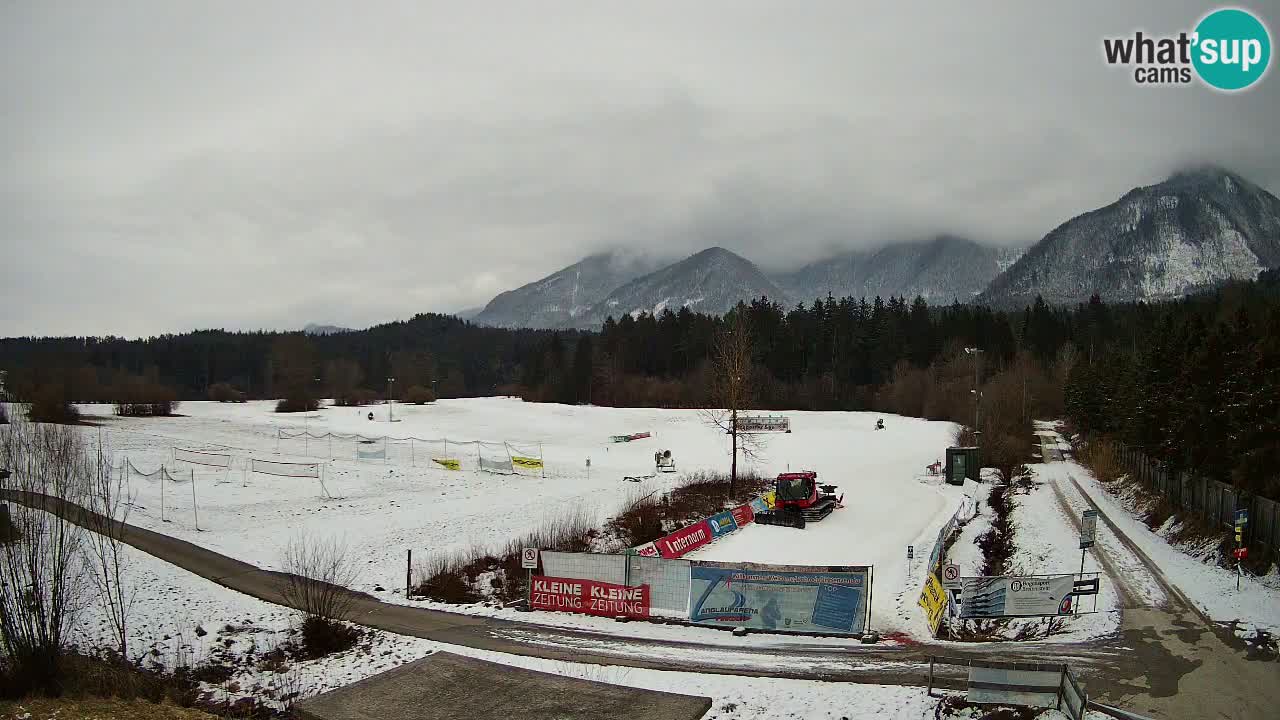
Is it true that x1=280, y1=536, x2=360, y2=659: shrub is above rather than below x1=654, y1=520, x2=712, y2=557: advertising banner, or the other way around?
above

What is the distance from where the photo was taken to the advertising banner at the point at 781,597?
1744 centimetres

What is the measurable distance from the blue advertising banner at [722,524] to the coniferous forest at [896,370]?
722 inches

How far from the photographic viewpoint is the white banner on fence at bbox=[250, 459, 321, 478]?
44.0 meters

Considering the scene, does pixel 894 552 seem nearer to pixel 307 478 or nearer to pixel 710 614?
pixel 710 614

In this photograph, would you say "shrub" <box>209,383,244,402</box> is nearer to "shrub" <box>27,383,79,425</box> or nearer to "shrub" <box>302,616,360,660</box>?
"shrub" <box>27,383,79,425</box>

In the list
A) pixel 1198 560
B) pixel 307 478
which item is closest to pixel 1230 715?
pixel 1198 560

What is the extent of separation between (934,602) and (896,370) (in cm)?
9560

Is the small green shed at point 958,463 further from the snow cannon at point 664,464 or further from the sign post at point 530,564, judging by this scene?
the sign post at point 530,564

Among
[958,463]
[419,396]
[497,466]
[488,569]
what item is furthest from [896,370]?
[488,569]

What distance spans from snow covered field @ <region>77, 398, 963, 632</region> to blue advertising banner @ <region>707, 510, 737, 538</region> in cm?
61

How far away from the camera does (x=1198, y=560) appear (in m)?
24.1

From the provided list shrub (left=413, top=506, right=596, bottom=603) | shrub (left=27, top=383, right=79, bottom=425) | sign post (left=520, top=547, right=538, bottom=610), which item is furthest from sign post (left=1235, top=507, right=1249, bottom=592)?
shrub (left=27, top=383, right=79, bottom=425)

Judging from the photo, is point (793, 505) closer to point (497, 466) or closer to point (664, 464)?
point (664, 464)

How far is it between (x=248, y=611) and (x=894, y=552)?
23.4 metres
